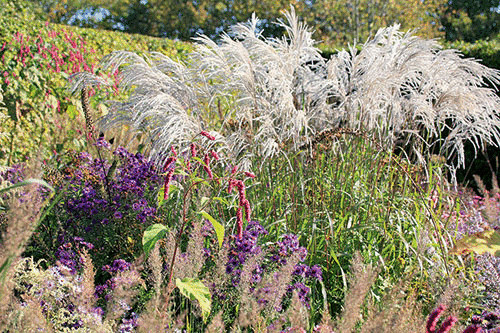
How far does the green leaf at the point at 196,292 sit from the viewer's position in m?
2.12

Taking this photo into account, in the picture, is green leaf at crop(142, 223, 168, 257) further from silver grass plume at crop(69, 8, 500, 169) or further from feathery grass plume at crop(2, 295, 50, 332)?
→ silver grass plume at crop(69, 8, 500, 169)

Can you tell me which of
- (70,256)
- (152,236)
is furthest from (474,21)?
(152,236)

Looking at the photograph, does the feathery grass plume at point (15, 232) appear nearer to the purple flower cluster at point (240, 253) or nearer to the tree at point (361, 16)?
the purple flower cluster at point (240, 253)

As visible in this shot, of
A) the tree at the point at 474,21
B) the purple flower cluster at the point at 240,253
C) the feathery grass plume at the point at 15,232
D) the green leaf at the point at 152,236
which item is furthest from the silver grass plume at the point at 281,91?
the tree at the point at 474,21

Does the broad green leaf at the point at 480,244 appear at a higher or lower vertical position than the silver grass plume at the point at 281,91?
lower

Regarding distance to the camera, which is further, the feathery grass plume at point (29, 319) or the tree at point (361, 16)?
the tree at point (361, 16)

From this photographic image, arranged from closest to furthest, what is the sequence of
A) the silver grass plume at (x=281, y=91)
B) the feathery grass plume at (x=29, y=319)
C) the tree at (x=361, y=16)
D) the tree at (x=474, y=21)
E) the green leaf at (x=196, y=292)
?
the feathery grass plume at (x=29, y=319)
the green leaf at (x=196, y=292)
the silver grass plume at (x=281, y=91)
the tree at (x=361, y=16)
the tree at (x=474, y=21)

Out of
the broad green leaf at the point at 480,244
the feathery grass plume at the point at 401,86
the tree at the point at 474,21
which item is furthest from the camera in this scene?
the tree at the point at 474,21

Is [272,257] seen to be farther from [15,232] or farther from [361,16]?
[361,16]

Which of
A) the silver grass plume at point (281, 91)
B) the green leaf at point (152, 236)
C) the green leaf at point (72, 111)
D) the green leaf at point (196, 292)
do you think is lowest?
the green leaf at point (196, 292)

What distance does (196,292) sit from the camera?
7.10ft

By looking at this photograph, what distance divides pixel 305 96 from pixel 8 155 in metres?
3.33

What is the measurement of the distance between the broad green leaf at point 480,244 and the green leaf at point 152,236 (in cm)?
278

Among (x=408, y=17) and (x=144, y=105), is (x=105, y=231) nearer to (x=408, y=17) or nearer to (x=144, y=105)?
(x=144, y=105)
